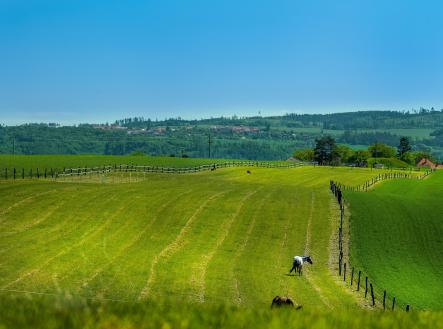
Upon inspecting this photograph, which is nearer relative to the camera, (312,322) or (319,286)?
(312,322)

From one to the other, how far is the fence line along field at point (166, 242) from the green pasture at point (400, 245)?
135 inches

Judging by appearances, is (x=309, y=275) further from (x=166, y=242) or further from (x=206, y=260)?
(x=166, y=242)

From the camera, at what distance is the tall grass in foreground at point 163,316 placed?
7299 mm

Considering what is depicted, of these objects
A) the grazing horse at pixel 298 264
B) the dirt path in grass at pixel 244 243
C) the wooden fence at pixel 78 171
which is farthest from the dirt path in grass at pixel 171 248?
the wooden fence at pixel 78 171

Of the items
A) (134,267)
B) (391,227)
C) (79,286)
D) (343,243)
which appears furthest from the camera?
(391,227)

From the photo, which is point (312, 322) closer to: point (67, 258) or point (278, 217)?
point (67, 258)

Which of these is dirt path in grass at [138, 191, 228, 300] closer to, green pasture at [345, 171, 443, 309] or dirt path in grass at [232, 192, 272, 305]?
dirt path in grass at [232, 192, 272, 305]

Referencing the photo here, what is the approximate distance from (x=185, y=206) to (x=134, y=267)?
27.5 meters

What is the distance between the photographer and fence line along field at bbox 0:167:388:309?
4044 cm

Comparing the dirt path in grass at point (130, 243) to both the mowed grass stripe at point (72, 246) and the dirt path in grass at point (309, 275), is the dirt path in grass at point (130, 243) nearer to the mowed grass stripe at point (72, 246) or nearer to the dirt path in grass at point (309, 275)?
the mowed grass stripe at point (72, 246)

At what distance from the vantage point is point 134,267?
46.5m

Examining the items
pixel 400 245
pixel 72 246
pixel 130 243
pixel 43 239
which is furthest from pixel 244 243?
pixel 43 239

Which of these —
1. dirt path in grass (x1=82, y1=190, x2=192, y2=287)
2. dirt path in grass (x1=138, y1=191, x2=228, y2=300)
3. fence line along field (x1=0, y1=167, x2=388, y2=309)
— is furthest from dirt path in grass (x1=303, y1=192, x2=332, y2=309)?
dirt path in grass (x1=82, y1=190, x2=192, y2=287)

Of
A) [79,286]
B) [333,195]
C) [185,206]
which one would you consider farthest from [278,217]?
[79,286]
